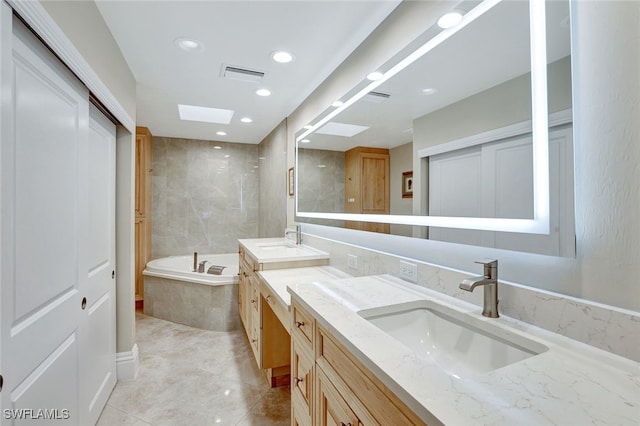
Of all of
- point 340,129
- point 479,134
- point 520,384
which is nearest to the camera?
point 520,384

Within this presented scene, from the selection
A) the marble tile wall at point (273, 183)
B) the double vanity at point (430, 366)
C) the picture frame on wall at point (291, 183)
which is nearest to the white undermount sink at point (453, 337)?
the double vanity at point (430, 366)

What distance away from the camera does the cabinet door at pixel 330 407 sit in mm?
827

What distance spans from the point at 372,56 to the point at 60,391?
234 centimetres

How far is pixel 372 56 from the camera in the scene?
1.74 m

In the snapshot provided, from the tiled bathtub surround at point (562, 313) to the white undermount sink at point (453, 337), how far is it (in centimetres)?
10

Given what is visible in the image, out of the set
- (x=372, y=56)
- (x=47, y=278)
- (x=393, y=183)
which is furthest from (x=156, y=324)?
(x=372, y=56)

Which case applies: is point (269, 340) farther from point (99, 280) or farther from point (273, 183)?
point (273, 183)

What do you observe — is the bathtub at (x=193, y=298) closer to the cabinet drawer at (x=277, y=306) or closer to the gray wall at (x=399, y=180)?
the cabinet drawer at (x=277, y=306)

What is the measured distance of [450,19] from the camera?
1207 mm

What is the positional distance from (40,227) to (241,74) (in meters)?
1.76

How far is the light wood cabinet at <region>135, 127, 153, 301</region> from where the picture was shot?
378 cm

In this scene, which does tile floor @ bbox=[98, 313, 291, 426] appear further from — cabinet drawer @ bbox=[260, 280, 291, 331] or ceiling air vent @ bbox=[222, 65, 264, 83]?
ceiling air vent @ bbox=[222, 65, 264, 83]

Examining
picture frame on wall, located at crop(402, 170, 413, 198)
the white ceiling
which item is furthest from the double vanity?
the white ceiling

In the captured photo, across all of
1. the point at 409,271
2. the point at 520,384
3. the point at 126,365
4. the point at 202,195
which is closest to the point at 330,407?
the point at 520,384
